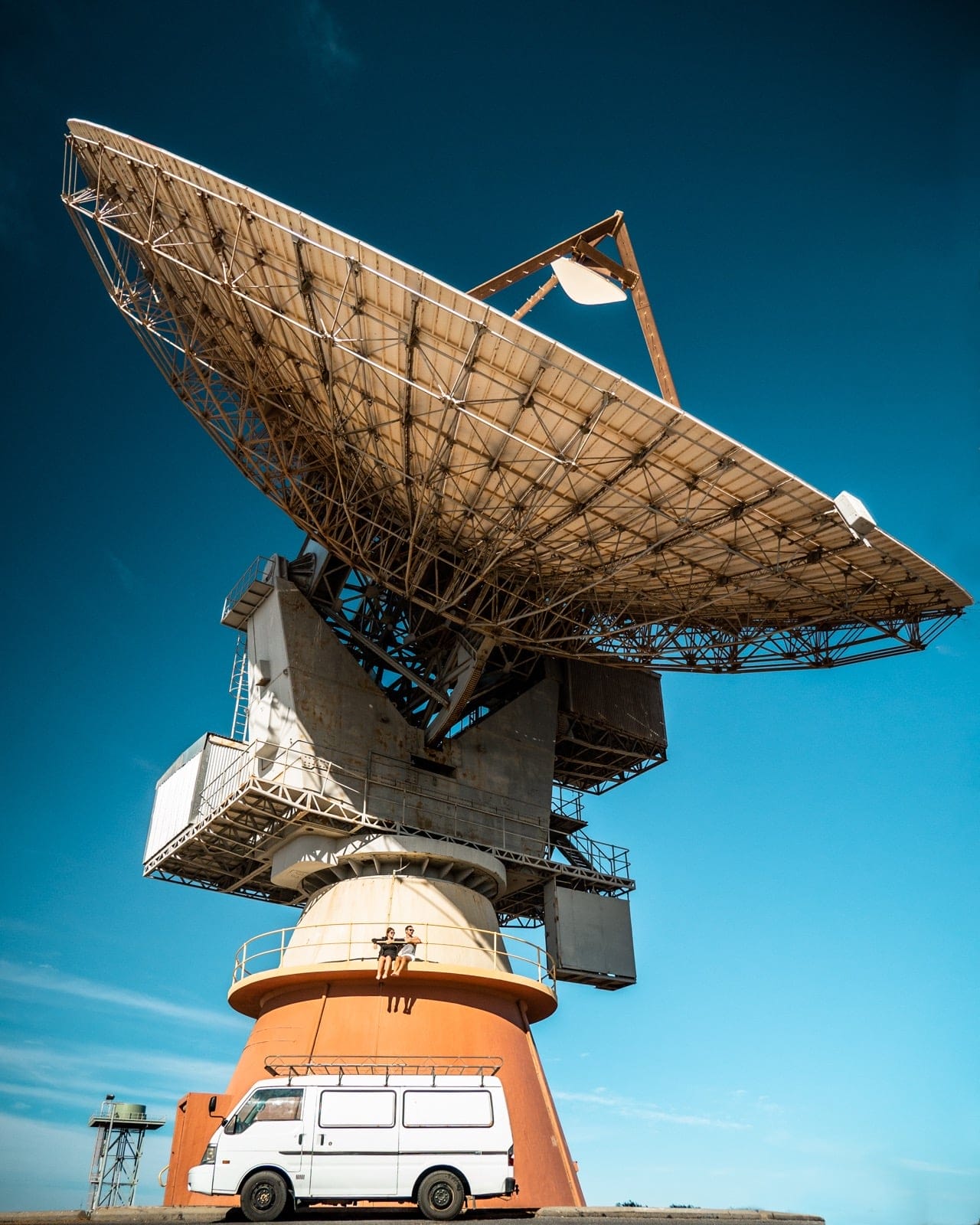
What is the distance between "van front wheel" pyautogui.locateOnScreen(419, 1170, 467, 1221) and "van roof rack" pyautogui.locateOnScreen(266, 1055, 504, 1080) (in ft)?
20.6

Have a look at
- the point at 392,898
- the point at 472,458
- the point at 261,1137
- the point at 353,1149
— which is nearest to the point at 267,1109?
the point at 261,1137

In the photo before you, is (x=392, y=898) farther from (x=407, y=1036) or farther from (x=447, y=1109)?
(x=447, y=1109)

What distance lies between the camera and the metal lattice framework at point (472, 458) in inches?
773

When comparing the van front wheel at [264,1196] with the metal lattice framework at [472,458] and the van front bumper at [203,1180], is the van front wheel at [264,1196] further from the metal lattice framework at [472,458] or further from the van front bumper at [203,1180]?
the metal lattice framework at [472,458]

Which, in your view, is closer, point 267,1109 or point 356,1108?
point 267,1109

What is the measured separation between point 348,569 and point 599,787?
11.9 meters

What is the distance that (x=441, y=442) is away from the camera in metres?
21.5

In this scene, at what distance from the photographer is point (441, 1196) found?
14000 millimetres

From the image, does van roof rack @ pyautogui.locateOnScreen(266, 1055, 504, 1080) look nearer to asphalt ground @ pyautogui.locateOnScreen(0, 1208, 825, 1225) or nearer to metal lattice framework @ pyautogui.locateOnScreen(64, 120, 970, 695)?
asphalt ground @ pyautogui.locateOnScreen(0, 1208, 825, 1225)

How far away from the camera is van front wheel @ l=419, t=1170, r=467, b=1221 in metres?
13.8

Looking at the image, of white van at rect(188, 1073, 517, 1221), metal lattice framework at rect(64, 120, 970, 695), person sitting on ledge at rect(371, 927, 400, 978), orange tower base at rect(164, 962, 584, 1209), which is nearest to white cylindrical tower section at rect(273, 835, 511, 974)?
person sitting on ledge at rect(371, 927, 400, 978)

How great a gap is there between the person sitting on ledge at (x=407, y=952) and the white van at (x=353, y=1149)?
7.31 meters

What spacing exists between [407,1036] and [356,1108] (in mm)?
7810

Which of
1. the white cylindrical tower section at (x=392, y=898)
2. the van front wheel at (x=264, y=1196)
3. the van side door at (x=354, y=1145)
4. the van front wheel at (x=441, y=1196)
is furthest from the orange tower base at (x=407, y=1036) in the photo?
the van front wheel at (x=264, y=1196)
